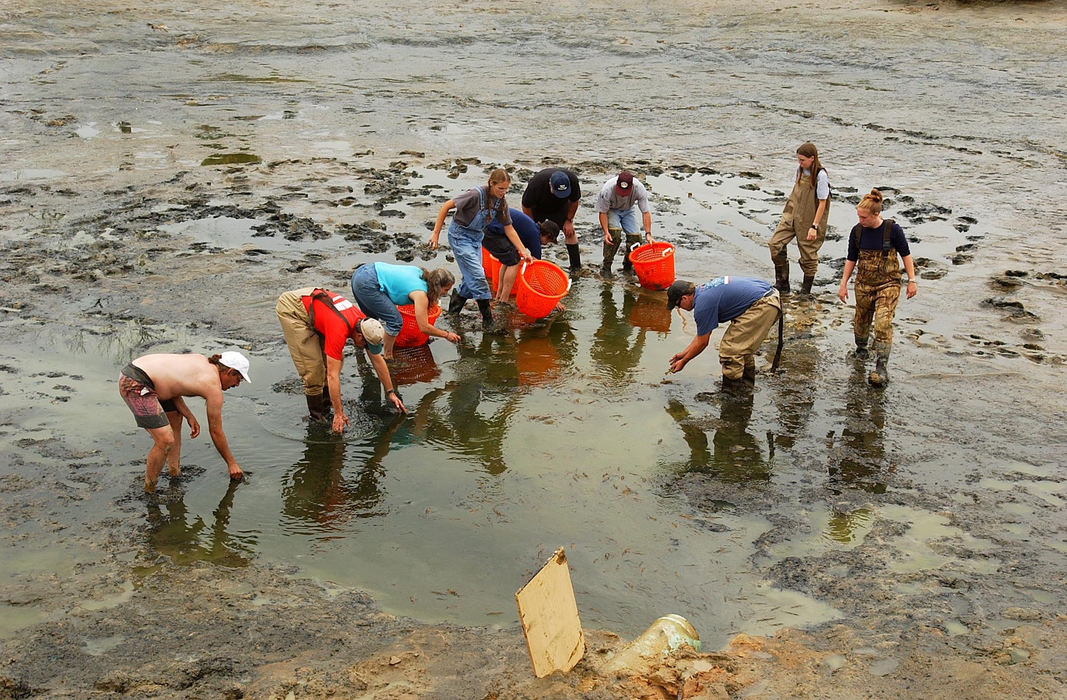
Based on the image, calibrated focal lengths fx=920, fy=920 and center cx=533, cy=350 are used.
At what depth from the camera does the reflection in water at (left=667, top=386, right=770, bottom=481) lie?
6949mm

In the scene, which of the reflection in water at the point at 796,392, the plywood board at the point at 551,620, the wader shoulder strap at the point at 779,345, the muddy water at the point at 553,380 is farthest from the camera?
the wader shoulder strap at the point at 779,345

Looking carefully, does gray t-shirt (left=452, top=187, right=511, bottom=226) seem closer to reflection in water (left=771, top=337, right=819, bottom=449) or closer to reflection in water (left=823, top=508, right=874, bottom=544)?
reflection in water (left=771, top=337, right=819, bottom=449)

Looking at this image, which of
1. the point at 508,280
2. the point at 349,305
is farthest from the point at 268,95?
the point at 349,305

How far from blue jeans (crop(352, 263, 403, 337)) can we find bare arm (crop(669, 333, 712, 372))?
8.11 feet

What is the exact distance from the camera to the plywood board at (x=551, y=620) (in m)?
4.18

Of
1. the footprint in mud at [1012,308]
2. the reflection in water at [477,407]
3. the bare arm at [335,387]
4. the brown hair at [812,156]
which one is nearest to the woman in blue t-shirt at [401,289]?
the reflection in water at [477,407]

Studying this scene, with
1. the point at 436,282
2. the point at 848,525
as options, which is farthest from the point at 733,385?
the point at 436,282

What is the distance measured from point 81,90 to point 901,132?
638 inches

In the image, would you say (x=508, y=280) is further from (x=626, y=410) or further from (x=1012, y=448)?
(x=1012, y=448)

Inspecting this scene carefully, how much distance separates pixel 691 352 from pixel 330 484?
127 inches

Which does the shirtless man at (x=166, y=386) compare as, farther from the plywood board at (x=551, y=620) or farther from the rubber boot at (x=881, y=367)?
the rubber boot at (x=881, y=367)

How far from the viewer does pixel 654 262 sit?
10328 millimetres

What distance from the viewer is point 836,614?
17.5 feet

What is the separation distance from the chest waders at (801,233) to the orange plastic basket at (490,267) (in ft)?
10.3
